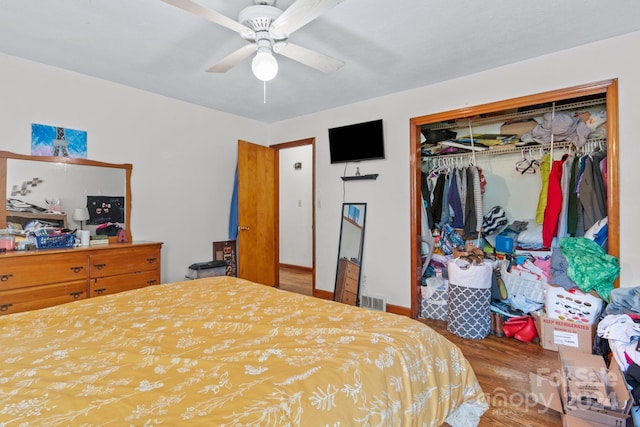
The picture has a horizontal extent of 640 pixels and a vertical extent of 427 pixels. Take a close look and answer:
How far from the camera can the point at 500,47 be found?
2527mm

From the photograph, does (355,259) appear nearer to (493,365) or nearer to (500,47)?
(493,365)

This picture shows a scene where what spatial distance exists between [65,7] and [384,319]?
2676mm

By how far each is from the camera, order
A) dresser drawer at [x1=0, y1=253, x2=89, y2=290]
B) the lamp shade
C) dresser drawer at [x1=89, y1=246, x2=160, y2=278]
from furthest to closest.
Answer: the lamp shade
dresser drawer at [x1=89, y1=246, x2=160, y2=278]
dresser drawer at [x1=0, y1=253, x2=89, y2=290]

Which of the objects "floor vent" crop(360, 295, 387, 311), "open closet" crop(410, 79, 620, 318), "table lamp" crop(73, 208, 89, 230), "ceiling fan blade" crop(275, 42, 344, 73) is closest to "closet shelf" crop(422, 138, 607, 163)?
"open closet" crop(410, 79, 620, 318)

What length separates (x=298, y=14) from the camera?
5.32 feet

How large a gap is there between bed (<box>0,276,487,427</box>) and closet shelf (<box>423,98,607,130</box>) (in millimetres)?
2912

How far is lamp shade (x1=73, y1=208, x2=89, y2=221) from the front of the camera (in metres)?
2.98

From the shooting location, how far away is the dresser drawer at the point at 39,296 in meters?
2.32

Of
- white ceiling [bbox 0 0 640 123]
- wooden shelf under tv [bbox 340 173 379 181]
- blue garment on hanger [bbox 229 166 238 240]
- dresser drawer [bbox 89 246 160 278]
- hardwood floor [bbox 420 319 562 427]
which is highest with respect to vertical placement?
white ceiling [bbox 0 0 640 123]

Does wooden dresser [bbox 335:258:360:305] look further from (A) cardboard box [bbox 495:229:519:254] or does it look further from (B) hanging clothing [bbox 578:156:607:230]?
(B) hanging clothing [bbox 578:156:607:230]

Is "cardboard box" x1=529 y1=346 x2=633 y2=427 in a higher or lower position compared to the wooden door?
lower

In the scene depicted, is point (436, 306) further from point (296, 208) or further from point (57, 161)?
point (57, 161)

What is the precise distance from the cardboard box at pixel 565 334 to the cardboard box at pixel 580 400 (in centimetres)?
53

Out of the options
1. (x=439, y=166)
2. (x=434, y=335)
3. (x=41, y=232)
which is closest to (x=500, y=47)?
(x=439, y=166)
